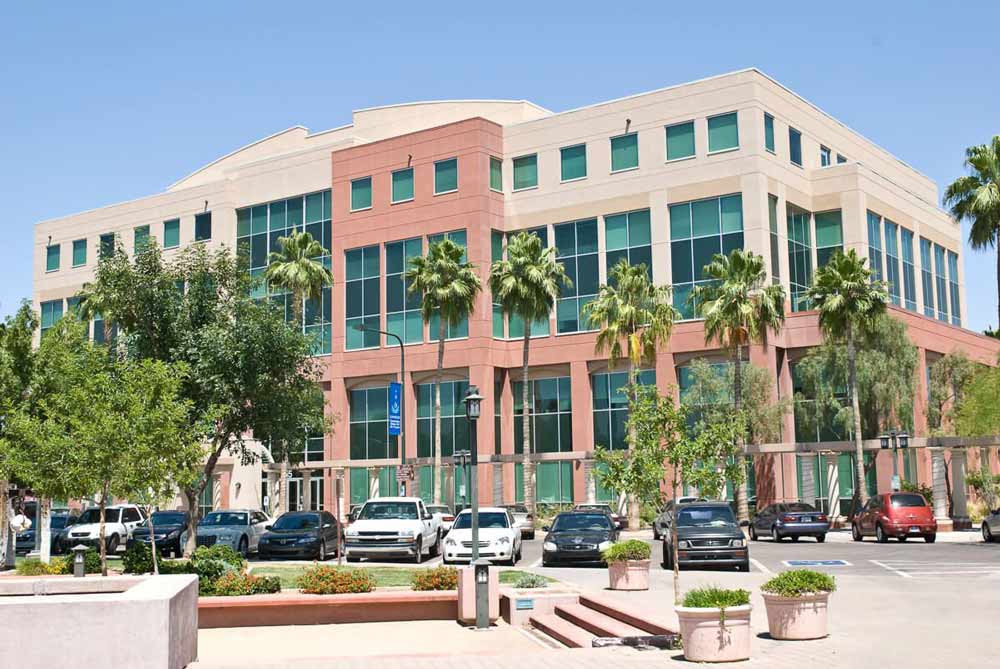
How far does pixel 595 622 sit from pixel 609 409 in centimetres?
3995

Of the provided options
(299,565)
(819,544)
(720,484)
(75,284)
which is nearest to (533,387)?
(819,544)

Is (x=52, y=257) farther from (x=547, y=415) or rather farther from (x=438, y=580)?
(x=438, y=580)

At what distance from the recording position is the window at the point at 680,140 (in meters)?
54.4

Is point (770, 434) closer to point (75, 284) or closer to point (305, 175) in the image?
point (305, 175)

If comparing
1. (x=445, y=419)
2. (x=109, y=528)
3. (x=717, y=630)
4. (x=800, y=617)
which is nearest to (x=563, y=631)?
(x=800, y=617)

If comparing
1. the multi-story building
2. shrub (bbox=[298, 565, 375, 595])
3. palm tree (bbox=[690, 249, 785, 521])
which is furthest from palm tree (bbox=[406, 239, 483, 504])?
shrub (bbox=[298, 565, 375, 595])

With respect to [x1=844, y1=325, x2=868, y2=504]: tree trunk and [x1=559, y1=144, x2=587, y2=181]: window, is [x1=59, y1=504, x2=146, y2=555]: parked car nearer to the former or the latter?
[x1=844, y1=325, x2=868, y2=504]: tree trunk

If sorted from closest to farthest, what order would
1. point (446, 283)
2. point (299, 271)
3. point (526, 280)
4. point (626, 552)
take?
point (626, 552) → point (526, 280) → point (446, 283) → point (299, 271)

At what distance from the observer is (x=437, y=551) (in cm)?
3550

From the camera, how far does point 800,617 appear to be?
Result: 14.2 m

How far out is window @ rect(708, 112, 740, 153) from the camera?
53062mm

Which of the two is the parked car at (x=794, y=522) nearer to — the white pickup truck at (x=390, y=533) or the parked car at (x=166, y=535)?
the white pickup truck at (x=390, y=533)

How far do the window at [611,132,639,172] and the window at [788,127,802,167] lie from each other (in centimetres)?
763

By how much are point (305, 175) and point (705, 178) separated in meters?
24.3
